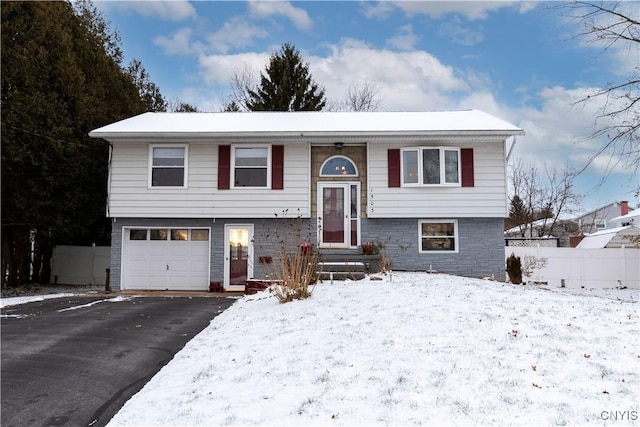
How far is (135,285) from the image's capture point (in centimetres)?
1336

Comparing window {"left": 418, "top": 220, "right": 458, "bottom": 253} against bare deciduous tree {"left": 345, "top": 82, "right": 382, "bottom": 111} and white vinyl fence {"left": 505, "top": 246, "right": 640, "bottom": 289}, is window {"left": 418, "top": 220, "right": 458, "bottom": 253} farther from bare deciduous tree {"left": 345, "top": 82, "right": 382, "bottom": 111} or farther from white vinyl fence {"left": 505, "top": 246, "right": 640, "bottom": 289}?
bare deciduous tree {"left": 345, "top": 82, "right": 382, "bottom": 111}

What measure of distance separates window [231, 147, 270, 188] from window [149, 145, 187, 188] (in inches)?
62.1

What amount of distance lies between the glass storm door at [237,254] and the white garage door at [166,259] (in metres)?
0.66

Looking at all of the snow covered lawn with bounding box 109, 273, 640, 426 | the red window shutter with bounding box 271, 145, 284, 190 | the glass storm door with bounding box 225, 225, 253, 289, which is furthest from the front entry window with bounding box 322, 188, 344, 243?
the snow covered lawn with bounding box 109, 273, 640, 426

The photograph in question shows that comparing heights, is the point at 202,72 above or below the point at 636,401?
above

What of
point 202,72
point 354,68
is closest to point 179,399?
point 202,72

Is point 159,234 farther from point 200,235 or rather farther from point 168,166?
point 168,166

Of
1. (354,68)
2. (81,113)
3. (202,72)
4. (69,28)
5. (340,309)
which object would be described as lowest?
(340,309)

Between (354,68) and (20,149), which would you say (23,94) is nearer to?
(20,149)

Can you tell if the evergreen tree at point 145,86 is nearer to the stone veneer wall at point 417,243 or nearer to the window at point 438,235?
the stone veneer wall at point 417,243

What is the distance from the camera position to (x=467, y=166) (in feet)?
42.5

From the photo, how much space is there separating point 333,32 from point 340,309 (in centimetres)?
1504

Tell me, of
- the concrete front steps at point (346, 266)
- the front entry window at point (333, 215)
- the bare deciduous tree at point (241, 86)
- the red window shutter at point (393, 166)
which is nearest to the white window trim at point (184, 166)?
the front entry window at point (333, 215)

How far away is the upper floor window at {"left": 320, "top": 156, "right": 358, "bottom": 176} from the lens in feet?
43.5
